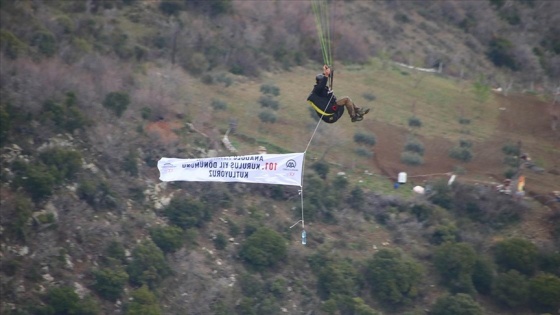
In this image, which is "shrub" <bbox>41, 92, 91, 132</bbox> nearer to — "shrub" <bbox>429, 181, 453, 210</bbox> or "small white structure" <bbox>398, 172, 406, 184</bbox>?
"small white structure" <bbox>398, 172, 406, 184</bbox>

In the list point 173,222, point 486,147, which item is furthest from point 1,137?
point 486,147

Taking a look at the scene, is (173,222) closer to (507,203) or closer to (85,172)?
(85,172)

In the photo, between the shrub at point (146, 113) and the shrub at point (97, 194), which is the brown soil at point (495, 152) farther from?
the shrub at point (97, 194)

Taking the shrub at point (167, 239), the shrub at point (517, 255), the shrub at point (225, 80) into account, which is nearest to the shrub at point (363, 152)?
the shrub at point (517, 255)

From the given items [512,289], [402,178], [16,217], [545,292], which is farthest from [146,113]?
[545,292]

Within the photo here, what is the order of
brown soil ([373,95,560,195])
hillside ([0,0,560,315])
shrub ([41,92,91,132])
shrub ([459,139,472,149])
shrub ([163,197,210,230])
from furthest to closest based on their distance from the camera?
shrub ([459,139,472,149]), brown soil ([373,95,560,195]), shrub ([41,92,91,132]), shrub ([163,197,210,230]), hillside ([0,0,560,315])

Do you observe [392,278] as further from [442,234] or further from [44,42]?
[44,42]

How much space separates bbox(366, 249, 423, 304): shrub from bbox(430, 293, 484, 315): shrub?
1.10m

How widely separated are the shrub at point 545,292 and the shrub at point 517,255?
0.96m

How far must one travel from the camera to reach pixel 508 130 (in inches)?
1656

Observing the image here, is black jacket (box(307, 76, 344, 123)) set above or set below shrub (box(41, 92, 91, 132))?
above

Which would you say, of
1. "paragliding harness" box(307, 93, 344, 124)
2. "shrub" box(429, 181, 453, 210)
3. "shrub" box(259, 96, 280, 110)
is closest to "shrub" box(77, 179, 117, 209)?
"shrub" box(259, 96, 280, 110)

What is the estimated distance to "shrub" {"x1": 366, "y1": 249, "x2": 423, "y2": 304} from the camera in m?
32.0

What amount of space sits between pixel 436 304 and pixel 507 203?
6371 millimetres
